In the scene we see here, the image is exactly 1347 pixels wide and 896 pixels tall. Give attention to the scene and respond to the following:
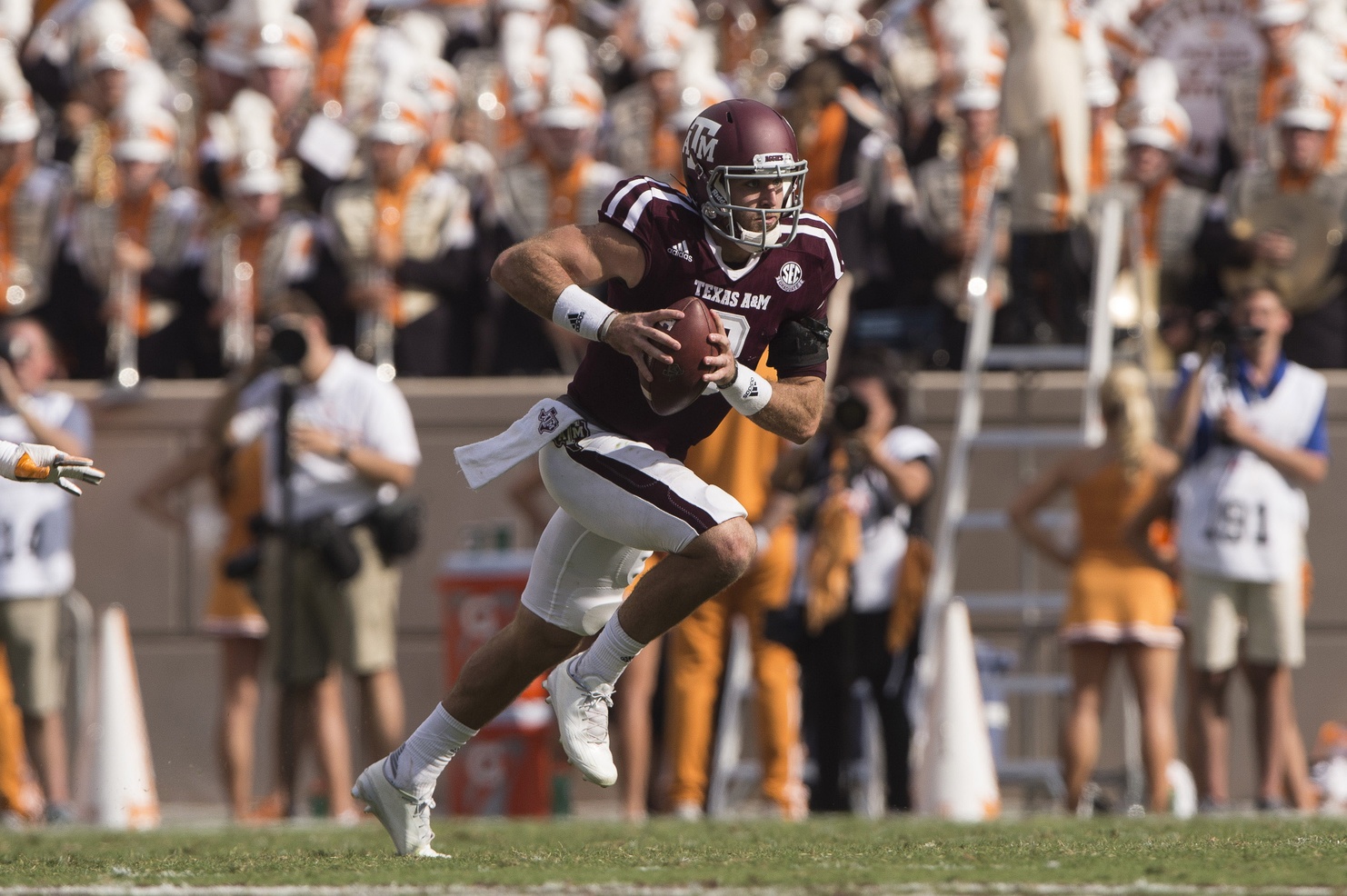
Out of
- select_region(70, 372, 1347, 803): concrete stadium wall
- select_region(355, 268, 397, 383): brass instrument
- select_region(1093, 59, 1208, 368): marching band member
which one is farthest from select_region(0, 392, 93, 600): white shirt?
select_region(1093, 59, 1208, 368): marching band member

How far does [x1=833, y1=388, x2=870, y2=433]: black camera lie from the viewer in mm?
8469

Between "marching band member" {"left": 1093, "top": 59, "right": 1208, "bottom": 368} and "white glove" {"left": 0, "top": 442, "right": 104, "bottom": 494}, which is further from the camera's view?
"marching band member" {"left": 1093, "top": 59, "right": 1208, "bottom": 368}

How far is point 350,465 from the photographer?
9.09 metres

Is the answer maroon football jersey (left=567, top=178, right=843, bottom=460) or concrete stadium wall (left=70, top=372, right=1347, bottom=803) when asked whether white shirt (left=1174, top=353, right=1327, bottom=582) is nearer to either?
concrete stadium wall (left=70, top=372, right=1347, bottom=803)

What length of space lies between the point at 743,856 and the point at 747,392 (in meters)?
1.28

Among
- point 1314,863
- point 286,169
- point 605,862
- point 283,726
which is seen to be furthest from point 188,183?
point 1314,863

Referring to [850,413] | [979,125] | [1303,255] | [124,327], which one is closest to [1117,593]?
[850,413]

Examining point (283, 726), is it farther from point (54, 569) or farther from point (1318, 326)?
point (1318, 326)

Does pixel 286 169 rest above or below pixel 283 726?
above

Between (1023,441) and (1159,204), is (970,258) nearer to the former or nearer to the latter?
(1159,204)

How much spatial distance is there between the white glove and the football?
154cm

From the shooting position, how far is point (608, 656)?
18.2 feet

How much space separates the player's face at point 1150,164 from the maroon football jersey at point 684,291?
5.03 metres

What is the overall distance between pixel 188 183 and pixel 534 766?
4199 mm
